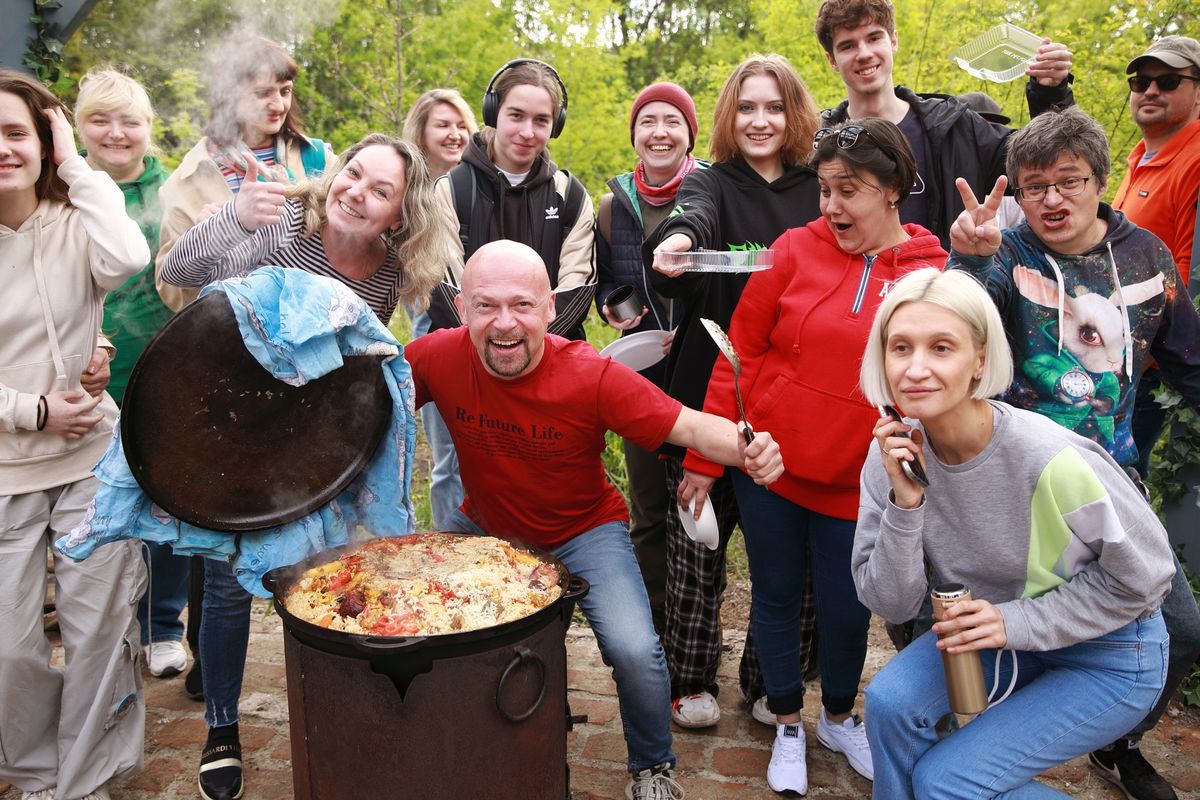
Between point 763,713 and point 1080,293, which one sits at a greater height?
point 1080,293

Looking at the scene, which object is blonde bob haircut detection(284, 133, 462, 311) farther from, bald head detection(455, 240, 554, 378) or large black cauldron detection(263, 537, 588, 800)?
large black cauldron detection(263, 537, 588, 800)

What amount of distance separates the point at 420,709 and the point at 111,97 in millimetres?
2753

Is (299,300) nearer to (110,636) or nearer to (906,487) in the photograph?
(110,636)

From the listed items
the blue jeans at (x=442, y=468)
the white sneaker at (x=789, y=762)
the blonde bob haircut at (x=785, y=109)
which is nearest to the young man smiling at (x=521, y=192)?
the blue jeans at (x=442, y=468)

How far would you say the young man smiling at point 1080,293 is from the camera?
2.91 metres

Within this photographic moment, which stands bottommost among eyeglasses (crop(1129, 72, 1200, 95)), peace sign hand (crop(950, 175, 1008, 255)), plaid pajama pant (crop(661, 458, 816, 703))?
plaid pajama pant (crop(661, 458, 816, 703))

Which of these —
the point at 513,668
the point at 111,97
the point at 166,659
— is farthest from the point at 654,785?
the point at 111,97

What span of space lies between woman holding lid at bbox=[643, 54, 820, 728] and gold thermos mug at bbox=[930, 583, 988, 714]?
1.22m

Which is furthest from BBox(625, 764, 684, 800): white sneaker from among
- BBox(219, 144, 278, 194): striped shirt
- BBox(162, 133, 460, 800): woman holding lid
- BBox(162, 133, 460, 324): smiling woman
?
BBox(219, 144, 278, 194): striped shirt

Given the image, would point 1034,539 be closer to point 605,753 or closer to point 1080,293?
point 1080,293

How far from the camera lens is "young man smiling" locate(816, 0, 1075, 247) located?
351 centimetres

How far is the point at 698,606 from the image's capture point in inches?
144

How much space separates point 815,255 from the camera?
304cm

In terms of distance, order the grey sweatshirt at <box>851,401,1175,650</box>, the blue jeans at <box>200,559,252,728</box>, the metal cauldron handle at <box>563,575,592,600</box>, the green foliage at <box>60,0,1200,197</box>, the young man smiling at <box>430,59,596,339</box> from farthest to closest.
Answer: the green foliage at <box>60,0,1200,197</box>
the young man smiling at <box>430,59,596,339</box>
the blue jeans at <box>200,559,252,728</box>
the metal cauldron handle at <box>563,575,592,600</box>
the grey sweatshirt at <box>851,401,1175,650</box>
